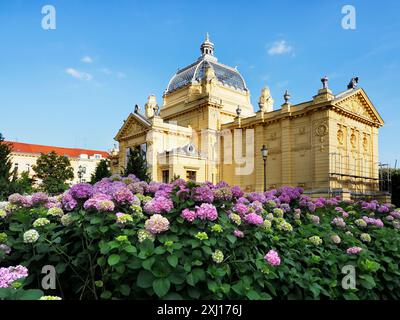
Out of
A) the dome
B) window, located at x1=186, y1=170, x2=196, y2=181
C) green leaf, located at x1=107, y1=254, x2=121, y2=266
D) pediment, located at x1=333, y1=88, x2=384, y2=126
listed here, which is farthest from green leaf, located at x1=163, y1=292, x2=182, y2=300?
the dome

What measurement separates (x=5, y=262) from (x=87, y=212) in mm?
1208

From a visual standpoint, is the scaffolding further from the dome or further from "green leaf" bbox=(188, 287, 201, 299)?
"green leaf" bbox=(188, 287, 201, 299)

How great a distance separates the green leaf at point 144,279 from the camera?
8.41 ft

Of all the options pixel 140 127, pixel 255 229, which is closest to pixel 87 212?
pixel 255 229

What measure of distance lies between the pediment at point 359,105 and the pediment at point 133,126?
20.9 metres

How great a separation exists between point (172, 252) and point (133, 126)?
121 ft

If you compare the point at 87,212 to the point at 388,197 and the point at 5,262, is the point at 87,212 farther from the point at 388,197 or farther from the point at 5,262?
the point at 388,197

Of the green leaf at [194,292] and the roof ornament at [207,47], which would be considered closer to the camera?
the green leaf at [194,292]

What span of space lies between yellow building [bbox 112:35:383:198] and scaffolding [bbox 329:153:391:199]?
3.5 inches

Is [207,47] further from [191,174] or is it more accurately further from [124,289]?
[124,289]

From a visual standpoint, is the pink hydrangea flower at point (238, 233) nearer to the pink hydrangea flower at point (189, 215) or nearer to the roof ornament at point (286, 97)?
the pink hydrangea flower at point (189, 215)

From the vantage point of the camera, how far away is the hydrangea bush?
277 cm

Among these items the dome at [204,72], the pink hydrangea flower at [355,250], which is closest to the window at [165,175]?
the dome at [204,72]

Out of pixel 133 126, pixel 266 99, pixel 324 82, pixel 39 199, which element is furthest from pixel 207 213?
pixel 266 99
